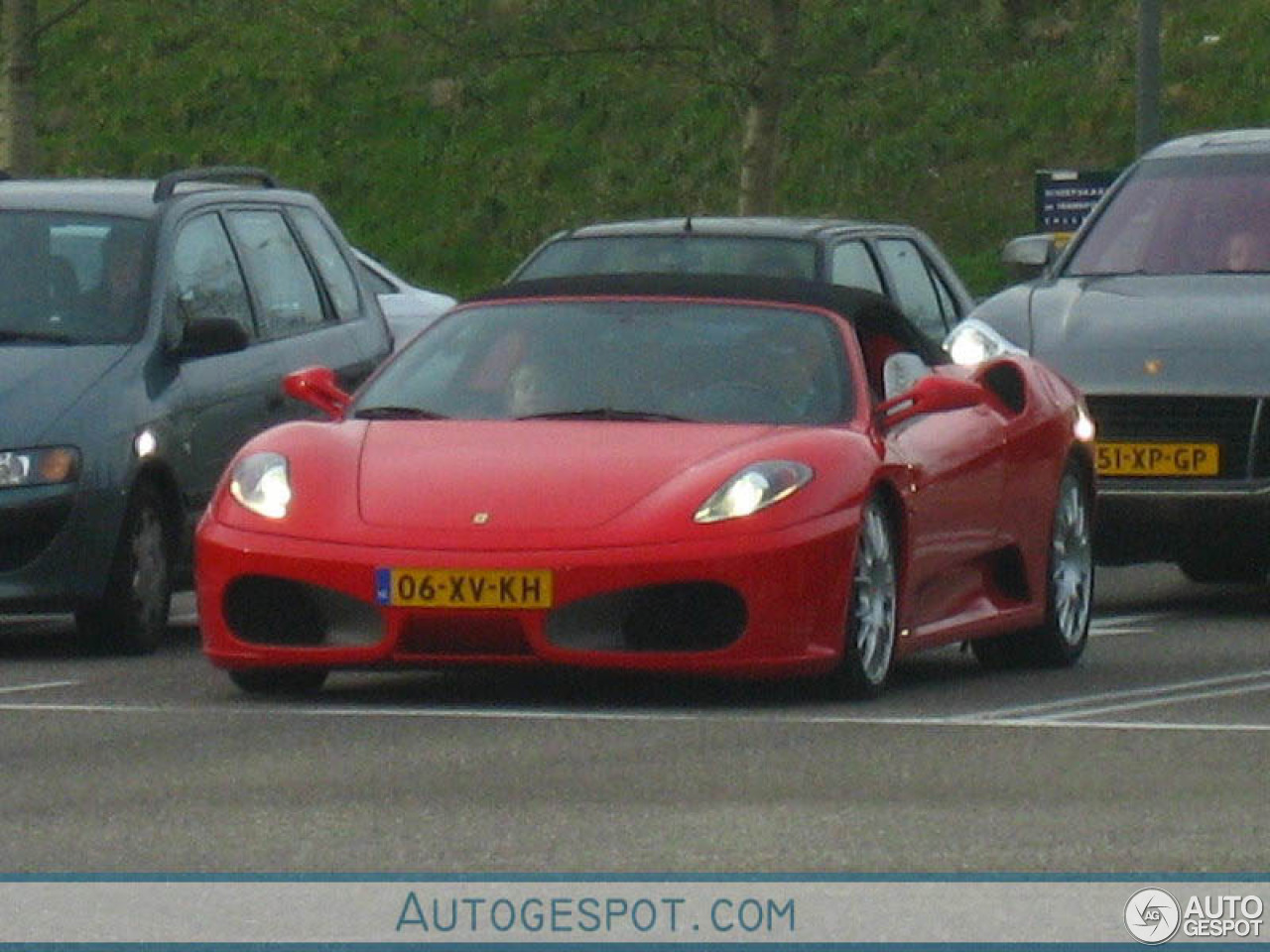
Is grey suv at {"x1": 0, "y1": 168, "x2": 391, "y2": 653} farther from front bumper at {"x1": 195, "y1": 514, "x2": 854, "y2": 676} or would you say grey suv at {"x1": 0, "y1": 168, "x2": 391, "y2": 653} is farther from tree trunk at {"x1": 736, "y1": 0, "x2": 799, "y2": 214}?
tree trunk at {"x1": 736, "y1": 0, "x2": 799, "y2": 214}

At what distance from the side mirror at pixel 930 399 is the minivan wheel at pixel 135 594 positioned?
9.43 feet

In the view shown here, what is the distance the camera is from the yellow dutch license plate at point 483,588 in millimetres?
11508

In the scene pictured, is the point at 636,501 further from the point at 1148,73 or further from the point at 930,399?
the point at 1148,73

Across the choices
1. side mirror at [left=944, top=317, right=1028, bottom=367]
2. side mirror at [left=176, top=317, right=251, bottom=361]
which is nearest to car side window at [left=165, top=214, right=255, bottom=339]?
side mirror at [left=176, top=317, right=251, bottom=361]

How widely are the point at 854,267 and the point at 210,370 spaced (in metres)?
4.94

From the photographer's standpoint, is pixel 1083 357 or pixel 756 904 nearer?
pixel 756 904

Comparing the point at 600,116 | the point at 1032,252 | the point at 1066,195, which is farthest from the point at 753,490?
the point at 600,116

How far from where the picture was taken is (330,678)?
12.9 metres

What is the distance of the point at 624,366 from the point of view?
1262cm

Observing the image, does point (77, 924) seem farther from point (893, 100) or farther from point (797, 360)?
point (893, 100)

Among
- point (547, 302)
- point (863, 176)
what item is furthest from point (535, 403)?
point (863, 176)

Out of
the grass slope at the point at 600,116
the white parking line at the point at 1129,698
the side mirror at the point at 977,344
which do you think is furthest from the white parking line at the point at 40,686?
the grass slope at the point at 600,116

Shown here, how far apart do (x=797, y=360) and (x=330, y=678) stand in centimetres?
171

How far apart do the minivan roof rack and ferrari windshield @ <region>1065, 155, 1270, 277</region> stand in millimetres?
3277
